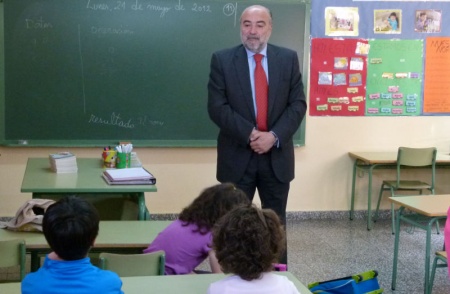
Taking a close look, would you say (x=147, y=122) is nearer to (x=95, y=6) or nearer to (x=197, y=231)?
(x=95, y=6)

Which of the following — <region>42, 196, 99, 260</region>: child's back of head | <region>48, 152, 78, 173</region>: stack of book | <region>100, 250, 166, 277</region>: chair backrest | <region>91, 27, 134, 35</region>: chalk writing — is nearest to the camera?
<region>42, 196, 99, 260</region>: child's back of head

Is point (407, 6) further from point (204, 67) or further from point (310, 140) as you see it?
point (204, 67)

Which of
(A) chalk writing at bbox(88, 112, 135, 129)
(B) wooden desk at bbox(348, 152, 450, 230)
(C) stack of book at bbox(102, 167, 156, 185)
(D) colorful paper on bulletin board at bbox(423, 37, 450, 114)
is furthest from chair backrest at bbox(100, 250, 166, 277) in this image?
(D) colorful paper on bulletin board at bbox(423, 37, 450, 114)

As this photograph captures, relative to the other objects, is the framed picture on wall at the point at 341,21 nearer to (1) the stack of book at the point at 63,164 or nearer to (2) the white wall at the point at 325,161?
(2) the white wall at the point at 325,161

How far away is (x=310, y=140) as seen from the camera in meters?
6.54

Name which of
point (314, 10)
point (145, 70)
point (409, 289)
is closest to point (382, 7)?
point (314, 10)

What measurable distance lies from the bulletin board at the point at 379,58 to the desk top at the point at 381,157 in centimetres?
41

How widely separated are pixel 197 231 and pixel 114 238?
1.67 feet

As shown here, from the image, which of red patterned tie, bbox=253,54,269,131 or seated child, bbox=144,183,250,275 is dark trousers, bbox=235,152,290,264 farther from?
seated child, bbox=144,183,250,275

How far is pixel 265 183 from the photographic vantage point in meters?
3.89

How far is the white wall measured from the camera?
626 cm

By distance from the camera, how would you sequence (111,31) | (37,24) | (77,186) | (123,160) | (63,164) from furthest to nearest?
(111,31)
(37,24)
(123,160)
(63,164)
(77,186)

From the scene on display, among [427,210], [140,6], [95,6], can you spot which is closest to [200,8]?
[140,6]

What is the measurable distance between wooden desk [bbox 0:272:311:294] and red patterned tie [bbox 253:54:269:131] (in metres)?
1.55
